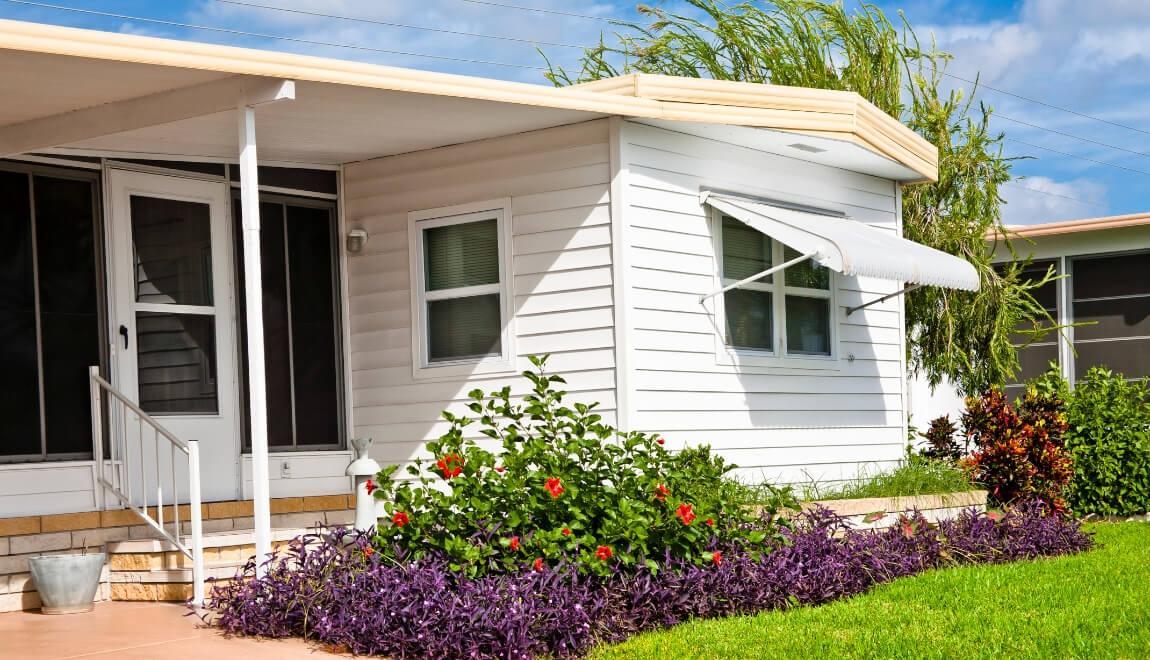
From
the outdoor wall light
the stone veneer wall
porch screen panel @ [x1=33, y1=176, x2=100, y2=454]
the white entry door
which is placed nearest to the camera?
the stone veneer wall

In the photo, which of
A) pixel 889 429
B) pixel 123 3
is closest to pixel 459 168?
pixel 889 429

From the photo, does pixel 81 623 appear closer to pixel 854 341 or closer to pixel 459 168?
pixel 459 168

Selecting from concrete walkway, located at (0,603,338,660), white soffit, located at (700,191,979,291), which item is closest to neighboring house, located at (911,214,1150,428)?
A: white soffit, located at (700,191,979,291)

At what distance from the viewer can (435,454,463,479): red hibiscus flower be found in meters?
6.90

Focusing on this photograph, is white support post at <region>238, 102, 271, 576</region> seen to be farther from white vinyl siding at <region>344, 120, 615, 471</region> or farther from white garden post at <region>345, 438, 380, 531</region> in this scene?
white vinyl siding at <region>344, 120, 615, 471</region>

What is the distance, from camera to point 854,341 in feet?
35.5

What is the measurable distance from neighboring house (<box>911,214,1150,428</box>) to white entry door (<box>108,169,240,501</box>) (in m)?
11.6

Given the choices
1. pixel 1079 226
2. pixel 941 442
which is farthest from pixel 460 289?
pixel 1079 226

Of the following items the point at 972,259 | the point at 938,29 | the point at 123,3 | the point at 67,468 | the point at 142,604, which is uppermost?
the point at 123,3

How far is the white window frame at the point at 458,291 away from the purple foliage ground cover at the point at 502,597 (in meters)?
2.32

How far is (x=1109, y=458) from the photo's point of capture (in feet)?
41.5

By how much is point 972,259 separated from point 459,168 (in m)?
8.60

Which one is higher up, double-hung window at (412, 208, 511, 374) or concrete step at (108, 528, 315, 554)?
double-hung window at (412, 208, 511, 374)

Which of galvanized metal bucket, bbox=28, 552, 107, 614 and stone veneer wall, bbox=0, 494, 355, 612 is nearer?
galvanized metal bucket, bbox=28, 552, 107, 614
